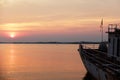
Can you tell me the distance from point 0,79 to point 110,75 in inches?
770

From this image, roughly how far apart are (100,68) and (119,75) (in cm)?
670

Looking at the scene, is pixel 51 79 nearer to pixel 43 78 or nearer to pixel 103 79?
pixel 43 78

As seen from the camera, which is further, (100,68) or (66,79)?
(66,79)

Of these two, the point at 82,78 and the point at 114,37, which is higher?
the point at 114,37

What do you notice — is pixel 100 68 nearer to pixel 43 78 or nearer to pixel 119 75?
pixel 119 75

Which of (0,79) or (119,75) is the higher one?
(119,75)

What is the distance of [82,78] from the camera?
49531mm

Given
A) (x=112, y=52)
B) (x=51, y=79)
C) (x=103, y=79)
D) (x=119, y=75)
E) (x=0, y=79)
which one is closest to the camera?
(x=119, y=75)

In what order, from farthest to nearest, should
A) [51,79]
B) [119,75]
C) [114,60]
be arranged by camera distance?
[51,79] → [114,60] → [119,75]

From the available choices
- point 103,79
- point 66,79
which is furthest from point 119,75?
point 66,79

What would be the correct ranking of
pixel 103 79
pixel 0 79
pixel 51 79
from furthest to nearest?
pixel 51 79
pixel 0 79
pixel 103 79

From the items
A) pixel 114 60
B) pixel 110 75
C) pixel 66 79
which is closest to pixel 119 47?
pixel 114 60

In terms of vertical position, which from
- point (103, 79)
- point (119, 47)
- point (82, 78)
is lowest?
point (82, 78)

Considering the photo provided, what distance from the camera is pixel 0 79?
4353 centimetres
